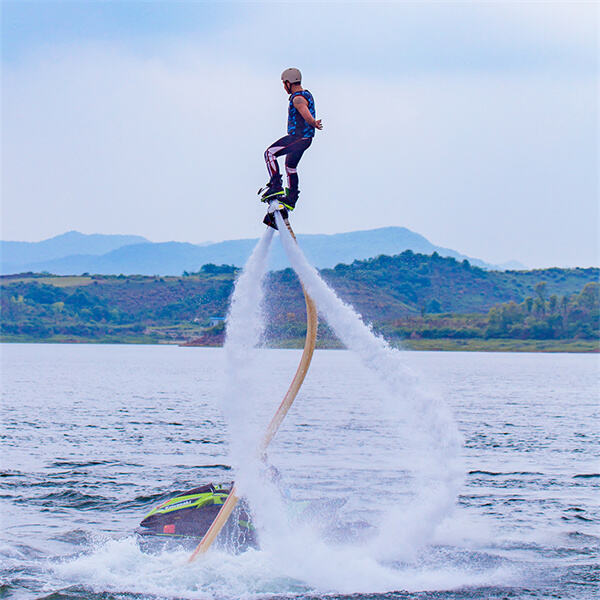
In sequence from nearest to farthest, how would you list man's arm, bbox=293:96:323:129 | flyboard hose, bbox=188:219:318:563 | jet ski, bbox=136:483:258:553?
man's arm, bbox=293:96:323:129, flyboard hose, bbox=188:219:318:563, jet ski, bbox=136:483:258:553

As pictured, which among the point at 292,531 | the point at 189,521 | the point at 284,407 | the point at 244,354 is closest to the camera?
the point at 244,354

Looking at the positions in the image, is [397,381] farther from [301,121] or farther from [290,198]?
[301,121]

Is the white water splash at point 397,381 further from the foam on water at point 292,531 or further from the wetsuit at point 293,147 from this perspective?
the wetsuit at point 293,147

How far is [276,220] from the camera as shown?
19.1 meters

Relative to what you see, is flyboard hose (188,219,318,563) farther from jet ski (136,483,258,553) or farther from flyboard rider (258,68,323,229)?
jet ski (136,483,258,553)

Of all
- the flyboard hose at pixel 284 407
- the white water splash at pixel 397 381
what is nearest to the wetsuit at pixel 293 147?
the white water splash at pixel 397 381

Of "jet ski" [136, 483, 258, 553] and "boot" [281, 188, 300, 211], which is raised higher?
"boot" [281, 188, 300, 211]

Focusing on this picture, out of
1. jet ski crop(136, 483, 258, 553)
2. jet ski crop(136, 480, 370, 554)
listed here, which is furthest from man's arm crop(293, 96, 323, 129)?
jet ski crop(136, 483, 258, 553)

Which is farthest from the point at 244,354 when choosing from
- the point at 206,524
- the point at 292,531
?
the point at 206,524

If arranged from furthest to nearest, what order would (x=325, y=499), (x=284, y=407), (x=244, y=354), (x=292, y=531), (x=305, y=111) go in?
(x=325, y=499) < (x=292, y=531) < (x=284, y=407) < (x=244, y=354) < (x=305, y=111)

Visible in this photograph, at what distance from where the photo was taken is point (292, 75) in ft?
62.2

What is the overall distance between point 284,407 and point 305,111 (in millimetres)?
6450

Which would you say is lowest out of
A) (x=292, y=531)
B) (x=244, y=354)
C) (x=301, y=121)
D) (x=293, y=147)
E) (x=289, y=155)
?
(x=292, y=531)

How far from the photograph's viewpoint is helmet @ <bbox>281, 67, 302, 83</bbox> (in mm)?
18953
